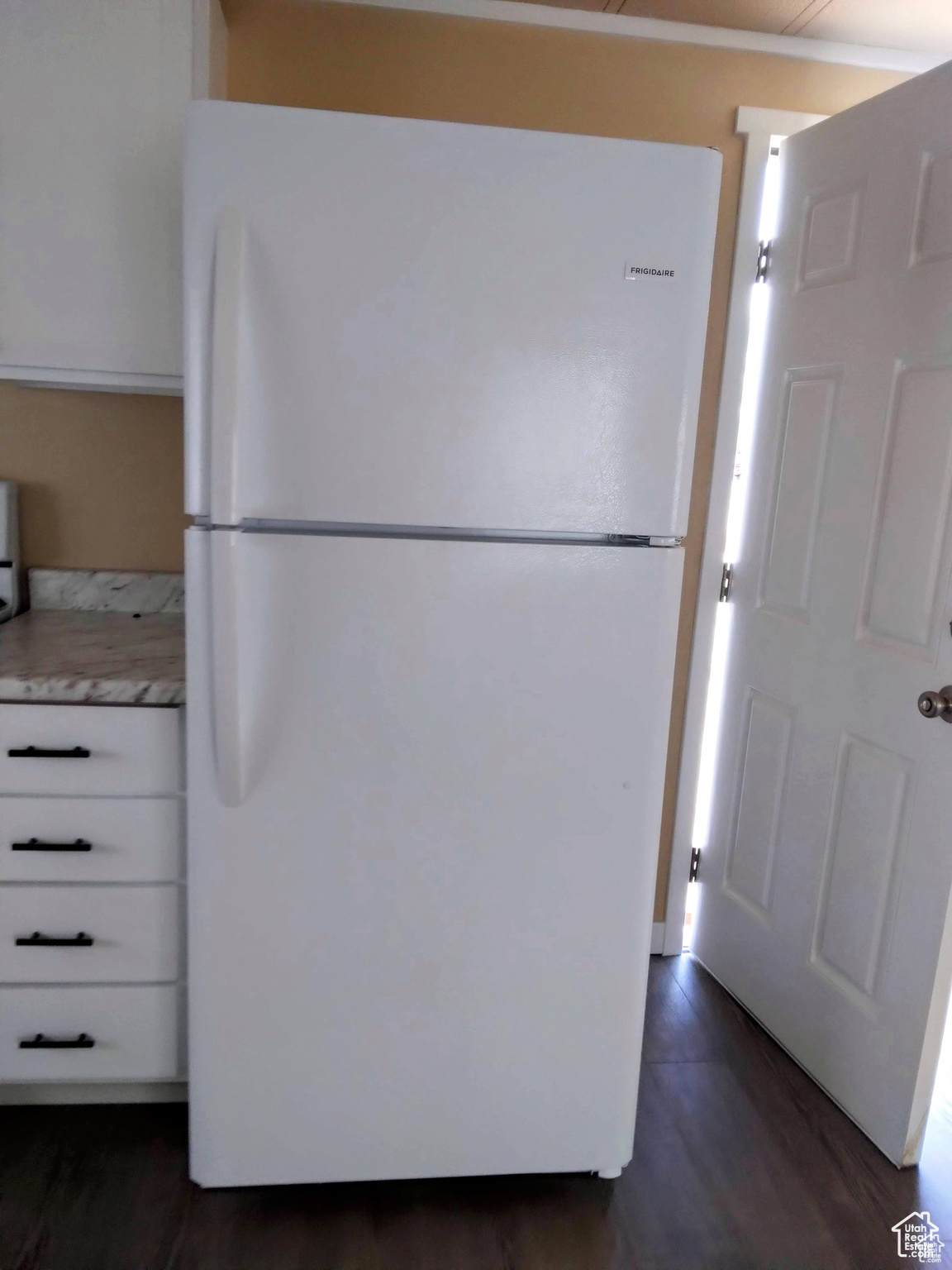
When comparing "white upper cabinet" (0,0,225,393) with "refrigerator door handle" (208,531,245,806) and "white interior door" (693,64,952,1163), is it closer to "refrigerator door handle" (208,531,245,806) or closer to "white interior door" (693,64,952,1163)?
"refrigerator door handle" (208,531,245,806)

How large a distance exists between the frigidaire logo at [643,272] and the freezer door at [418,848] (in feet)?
1.35

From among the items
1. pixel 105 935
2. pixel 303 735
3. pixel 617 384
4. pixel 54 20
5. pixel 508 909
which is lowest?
pixel 105 935

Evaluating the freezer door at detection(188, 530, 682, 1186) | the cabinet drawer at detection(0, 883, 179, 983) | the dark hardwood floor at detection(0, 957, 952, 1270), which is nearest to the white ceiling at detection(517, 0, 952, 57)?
the freezer door at detection(188, 530, 682, 1186)

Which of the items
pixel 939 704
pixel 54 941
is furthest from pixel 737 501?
pixel 54 941

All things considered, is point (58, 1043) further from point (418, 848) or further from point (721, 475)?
point (721, 475)

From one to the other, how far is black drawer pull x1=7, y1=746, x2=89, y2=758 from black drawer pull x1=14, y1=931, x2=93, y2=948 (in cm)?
35

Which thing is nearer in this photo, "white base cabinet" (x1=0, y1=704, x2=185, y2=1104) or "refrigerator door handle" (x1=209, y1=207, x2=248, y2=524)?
"refrigerator door handle" (x1=209, y1=207, x2=248, y2=524)

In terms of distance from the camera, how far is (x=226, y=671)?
4.42 ft

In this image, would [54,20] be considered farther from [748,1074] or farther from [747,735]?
[748,1074]

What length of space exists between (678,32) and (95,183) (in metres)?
1.35

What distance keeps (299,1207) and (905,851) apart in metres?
1.32

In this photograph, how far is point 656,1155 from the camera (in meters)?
1.81

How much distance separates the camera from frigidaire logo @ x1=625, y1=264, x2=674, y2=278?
134 cm

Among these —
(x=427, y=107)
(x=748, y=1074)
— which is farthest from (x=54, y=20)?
(x=748, y=1074)
